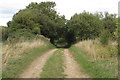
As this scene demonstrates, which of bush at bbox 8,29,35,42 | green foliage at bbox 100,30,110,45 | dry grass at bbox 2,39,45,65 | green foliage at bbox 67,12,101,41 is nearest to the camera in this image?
dry grass at bbox 2,39,45,65

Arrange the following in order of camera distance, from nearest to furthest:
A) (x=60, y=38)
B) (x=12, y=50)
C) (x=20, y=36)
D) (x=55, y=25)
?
(x=12, y=50)
(x=20, y=36)
(x=55, y=25)
(x=60, y=38)

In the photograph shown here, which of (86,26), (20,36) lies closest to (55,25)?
(86,26)

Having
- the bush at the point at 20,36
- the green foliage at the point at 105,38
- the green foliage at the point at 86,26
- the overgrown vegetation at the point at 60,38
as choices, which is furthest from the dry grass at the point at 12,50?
the green foliage at the point at 86,26

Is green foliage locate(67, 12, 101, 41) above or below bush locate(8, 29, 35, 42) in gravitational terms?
above

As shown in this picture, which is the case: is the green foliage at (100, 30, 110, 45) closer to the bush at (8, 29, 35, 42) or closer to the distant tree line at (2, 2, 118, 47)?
the distant tree line at (2, 2, 118, 47)

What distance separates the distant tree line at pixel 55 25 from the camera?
34562mm

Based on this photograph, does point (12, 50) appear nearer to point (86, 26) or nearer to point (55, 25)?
point (86, 26)

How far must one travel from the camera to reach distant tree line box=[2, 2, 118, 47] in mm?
34562

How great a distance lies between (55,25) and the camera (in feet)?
158

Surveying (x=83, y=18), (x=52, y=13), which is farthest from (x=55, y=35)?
(x=83, y=18)

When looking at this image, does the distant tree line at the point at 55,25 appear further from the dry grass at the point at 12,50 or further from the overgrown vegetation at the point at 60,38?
the dry grass at the point at 12,50

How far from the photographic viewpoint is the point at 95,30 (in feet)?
114

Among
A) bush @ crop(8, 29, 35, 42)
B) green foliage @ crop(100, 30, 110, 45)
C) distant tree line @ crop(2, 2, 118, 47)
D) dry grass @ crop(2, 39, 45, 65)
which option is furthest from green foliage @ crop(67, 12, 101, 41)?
dry grass @ crop(2, 39, 45, 65)

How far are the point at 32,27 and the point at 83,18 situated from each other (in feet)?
33.0
